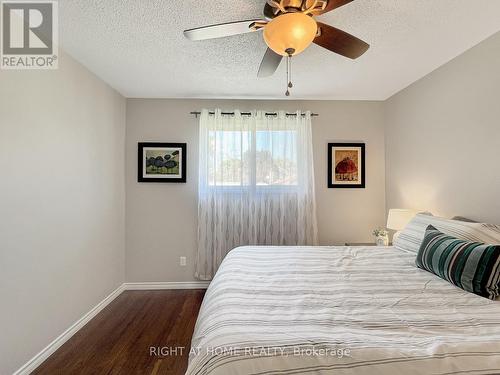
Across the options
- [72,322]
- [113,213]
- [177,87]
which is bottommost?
[72,322]

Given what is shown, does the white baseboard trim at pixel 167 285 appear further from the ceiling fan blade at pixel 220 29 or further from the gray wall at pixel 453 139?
the ceiling fan blade at pixel 220 29

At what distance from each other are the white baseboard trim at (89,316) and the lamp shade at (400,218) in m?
2.35

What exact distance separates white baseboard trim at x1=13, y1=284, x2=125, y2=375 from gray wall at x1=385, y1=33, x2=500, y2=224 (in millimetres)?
3551

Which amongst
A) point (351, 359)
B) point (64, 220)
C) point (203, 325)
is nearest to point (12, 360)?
point (64, 220)

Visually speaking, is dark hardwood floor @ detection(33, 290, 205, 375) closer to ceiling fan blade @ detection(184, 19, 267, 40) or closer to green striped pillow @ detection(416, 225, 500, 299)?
green striped pillow @ detection(416, 225, 500, 299)

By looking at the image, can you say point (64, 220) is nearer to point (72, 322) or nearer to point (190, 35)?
point (72, 322)

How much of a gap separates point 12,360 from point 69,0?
7.69 feet

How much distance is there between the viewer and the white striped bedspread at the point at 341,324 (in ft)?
2.78

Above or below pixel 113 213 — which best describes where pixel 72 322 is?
below

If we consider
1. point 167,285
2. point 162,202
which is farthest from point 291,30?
point 167,285

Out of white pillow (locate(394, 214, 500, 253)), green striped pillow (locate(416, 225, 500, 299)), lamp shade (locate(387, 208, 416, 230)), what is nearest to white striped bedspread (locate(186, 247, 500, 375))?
green striped pillow (locate(416, 225, 500, 299))

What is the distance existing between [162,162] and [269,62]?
205 cm

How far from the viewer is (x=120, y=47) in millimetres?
2111

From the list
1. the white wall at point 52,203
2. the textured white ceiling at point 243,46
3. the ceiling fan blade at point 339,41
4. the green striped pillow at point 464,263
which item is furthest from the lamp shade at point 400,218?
the white wall at point 52,203
